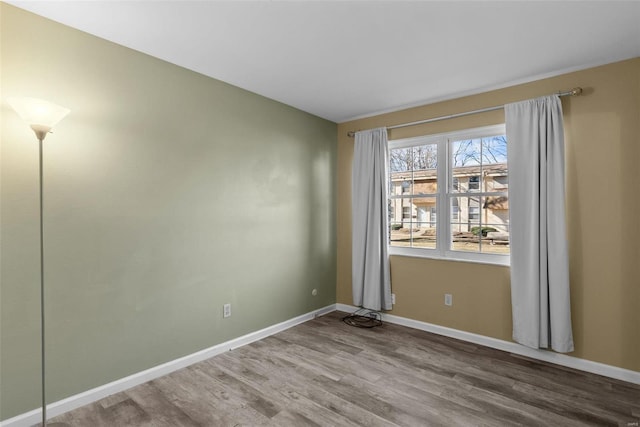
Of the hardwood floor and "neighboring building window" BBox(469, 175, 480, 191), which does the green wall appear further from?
"neighboring building window" BBox(469, 175, 480, 191)

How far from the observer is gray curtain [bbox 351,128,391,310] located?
13.1 feet

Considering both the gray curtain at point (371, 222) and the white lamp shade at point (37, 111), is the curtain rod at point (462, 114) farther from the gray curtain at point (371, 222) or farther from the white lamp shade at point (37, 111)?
the white lamp shade at point (37, 111)

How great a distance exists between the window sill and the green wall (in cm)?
143

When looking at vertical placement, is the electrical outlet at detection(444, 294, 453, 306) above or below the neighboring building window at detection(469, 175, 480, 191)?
below

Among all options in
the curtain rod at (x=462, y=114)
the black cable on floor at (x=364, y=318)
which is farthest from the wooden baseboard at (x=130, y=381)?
the curtain rod at (x=462, y=114)

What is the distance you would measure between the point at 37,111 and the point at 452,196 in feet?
11.6

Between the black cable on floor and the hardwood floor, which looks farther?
the black cable on floor

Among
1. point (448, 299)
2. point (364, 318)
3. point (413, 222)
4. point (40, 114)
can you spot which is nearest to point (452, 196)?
point (413, 222)

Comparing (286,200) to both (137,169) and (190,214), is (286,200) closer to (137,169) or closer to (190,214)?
(190,214)

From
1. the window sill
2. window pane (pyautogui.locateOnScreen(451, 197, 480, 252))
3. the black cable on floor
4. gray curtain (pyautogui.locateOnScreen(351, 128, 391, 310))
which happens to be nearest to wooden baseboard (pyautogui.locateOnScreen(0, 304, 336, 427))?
the black cable on floor

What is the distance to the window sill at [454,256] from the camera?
3330mm

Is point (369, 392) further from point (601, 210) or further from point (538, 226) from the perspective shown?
point (601, 210)

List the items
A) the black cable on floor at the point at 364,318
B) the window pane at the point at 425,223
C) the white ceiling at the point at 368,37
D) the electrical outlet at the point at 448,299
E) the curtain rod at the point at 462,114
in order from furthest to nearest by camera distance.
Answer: the black cable on floor at the point at 364,318 → the window pane at the point at 425,223 → the electrical outlet at the point at 448,299 → the curtain rod at the point at 462,114 → the white ceiling at the point at 368,37

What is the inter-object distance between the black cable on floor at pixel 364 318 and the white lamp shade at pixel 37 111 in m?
3.34
